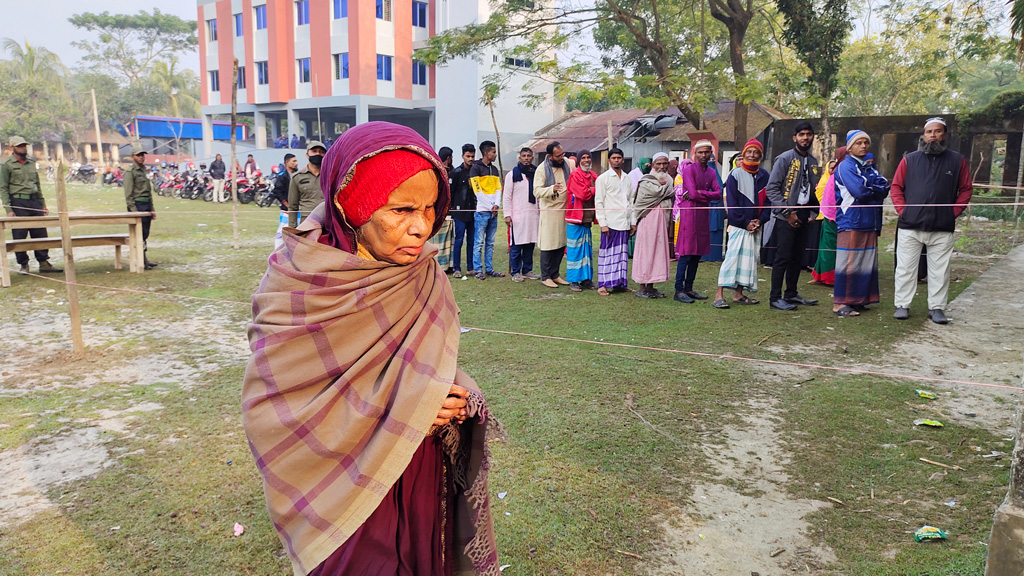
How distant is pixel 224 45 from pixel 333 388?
37.1 meters

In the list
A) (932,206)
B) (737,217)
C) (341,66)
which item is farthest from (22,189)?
(341,66)

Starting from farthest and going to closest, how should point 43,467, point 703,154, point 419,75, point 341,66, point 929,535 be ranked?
point 419,75, point 341,66, point 703,154, point 43,467, point 929,535

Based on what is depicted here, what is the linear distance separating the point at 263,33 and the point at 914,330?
32.4 metres

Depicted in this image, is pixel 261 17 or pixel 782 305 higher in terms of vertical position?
pixel 261 17

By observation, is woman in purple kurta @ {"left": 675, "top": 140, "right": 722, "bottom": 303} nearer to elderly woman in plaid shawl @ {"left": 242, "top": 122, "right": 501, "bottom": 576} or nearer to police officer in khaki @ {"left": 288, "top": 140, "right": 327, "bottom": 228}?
police officer in khaki @ {"left": 288, "top": 140, "right": 327, "bottom": 228}

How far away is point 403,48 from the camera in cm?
2961

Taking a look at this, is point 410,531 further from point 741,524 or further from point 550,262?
point 550,262

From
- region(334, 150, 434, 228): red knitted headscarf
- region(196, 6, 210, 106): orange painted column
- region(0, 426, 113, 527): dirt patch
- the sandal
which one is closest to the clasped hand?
region(334, 150, 434, 228): red knitted headscarf

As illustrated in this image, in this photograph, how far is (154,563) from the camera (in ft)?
8.38

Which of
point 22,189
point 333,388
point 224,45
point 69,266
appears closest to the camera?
point 333,388

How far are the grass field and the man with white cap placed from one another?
0.39 meters

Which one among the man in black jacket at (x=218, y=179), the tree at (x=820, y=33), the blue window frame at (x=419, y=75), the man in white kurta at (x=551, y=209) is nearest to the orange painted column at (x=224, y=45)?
the blue window frame at (x=419, y=75)

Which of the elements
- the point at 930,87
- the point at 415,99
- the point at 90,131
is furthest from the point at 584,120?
the point at 90,131

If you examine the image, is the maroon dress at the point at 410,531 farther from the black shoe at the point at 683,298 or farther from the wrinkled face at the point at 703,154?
the wrinkled face at the point at 703,154
